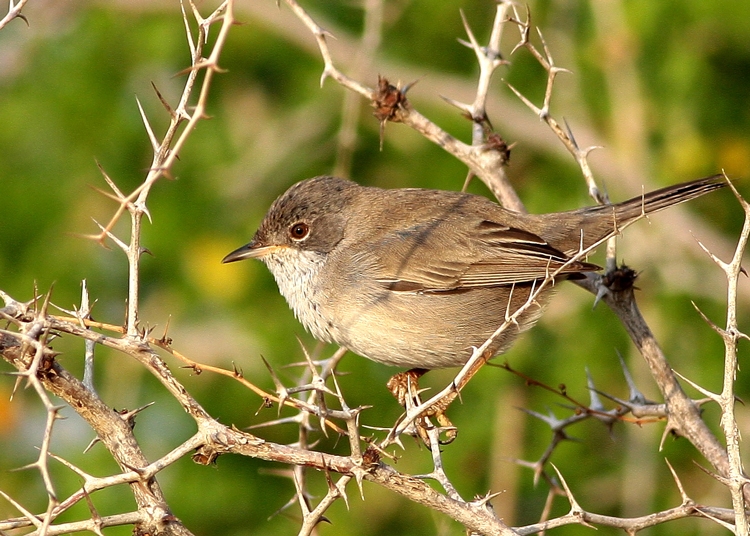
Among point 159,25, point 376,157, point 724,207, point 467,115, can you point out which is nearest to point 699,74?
point 724,207

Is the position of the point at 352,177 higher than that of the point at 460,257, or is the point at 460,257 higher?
the point at 352,177

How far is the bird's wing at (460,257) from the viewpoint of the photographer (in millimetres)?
4656

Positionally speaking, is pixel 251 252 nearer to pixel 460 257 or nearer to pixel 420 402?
pixel 460 257

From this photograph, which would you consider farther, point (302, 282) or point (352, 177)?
Answer: point (352, 177)

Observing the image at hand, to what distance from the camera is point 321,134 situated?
7.38 m

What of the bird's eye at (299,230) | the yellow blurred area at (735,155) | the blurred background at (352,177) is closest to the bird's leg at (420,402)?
the bird's eye at (299,230)

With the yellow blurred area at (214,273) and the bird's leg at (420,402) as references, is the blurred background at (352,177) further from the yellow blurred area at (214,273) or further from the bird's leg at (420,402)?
the bird's leg at (420,402)

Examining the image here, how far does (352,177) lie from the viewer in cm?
723

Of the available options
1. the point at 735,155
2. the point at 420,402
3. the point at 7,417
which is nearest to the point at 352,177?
the point at 735,155

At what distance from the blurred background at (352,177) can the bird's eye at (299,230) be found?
0.64m

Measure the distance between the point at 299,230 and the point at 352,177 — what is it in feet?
7.49

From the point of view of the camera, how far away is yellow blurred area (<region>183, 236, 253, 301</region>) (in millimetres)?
6727

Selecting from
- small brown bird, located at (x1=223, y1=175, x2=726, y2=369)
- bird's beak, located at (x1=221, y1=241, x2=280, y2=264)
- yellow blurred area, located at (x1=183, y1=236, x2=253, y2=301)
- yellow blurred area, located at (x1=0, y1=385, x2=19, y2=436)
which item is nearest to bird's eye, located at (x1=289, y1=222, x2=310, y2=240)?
small brown bird, located at (x1=223, y1=175, x2=726, y2=369)

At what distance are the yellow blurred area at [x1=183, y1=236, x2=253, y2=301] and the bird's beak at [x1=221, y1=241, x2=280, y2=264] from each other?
65.9 inches
